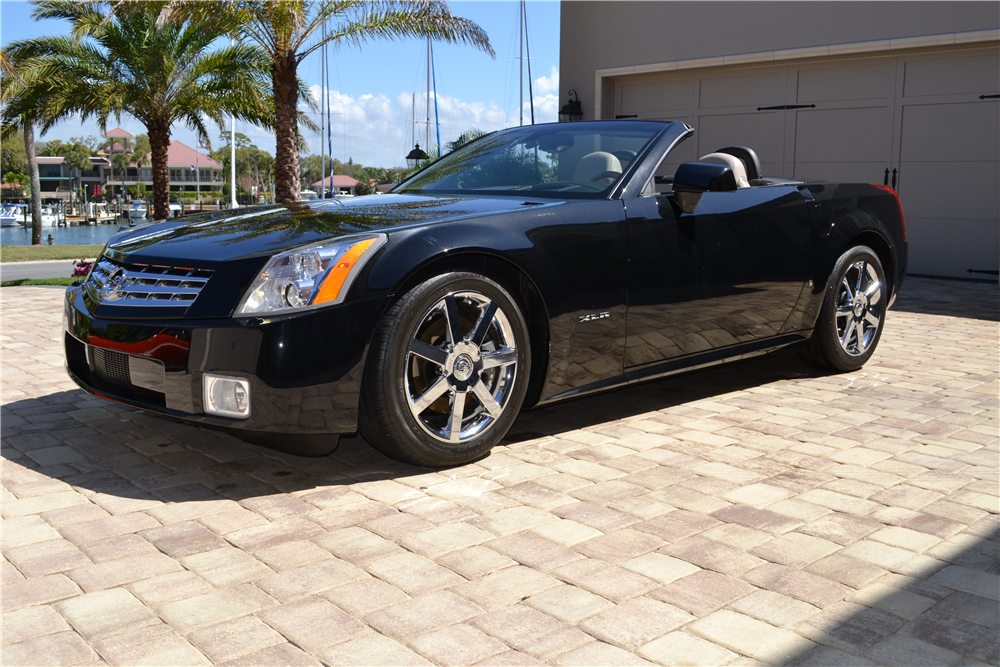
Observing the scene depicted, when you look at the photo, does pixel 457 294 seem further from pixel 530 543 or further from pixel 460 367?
pixel 530 543

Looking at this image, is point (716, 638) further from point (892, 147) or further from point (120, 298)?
point (892, 147)

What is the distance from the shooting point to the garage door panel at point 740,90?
512 inches

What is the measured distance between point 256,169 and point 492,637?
158449 mm

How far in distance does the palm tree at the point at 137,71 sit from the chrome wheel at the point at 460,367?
55.7ft

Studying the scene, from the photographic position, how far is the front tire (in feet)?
10.6

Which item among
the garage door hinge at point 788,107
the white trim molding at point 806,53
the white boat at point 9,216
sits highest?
the white trim molding at point 806,53

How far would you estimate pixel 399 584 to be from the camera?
99.3 inches

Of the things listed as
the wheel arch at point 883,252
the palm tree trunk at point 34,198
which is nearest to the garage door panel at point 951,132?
the wheel arch at point 883,252

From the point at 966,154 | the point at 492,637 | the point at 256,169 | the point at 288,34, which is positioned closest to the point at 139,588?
the point at 492,637

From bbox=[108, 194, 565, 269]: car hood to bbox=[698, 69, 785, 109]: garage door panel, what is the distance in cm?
1020

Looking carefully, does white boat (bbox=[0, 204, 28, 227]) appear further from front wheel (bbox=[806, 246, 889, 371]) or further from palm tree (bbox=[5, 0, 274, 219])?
front wheel (bbox=[806, 246, 889, 371])

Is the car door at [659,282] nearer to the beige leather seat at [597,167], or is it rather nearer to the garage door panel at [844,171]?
the beige leather seat at [597,167]

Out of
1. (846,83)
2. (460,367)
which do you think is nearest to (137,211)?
(846,83)

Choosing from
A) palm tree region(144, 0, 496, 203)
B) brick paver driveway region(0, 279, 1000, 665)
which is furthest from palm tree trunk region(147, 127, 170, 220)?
brick paver driveway region(0, 279, 1000, 665)
